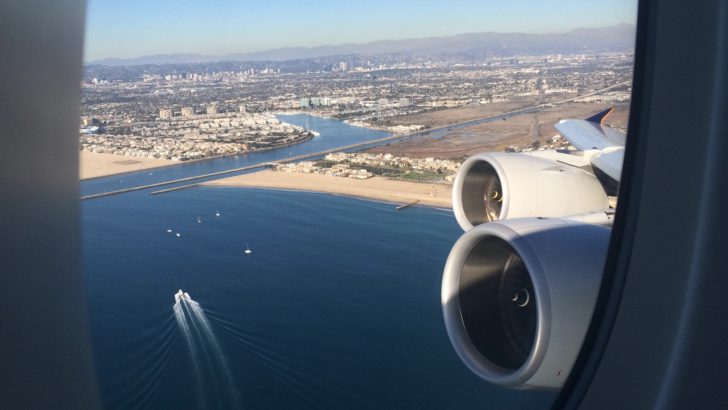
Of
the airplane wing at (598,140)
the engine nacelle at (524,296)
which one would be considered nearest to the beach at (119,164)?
the airplane wing at (598,140)

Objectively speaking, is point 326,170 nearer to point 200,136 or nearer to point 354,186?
point 354,186

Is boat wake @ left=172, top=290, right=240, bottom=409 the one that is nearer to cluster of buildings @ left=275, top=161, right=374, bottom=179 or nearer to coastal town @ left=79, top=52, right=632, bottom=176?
coastal town @ left=79, top=52, right=632, bottom=176

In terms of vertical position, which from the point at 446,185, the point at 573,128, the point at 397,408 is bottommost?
the point at 397,408

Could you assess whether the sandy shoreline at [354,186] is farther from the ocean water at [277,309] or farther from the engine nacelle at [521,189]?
the engine nacelle at [521,189]

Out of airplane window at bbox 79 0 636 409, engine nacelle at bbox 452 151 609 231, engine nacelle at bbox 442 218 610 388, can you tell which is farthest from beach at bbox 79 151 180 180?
engine nacelle at bbox 442 218 610 388

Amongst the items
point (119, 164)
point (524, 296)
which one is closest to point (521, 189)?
A: point (524, 296)
